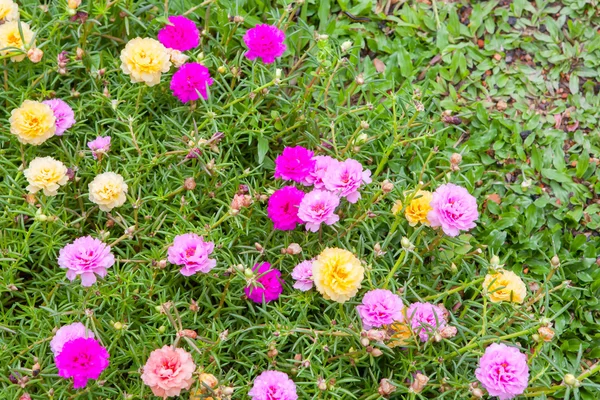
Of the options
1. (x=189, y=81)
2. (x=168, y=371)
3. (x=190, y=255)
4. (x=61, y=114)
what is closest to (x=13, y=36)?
(x=61, y=114)

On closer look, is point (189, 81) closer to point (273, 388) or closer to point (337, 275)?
point (337, 275)

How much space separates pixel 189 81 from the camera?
267 cm

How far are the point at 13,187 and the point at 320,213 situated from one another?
1.22 metres

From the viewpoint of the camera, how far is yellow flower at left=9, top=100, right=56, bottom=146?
8.25ft

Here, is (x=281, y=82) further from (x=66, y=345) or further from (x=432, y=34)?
(x=66, y=345)

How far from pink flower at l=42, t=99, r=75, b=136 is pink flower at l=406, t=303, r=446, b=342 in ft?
5.11

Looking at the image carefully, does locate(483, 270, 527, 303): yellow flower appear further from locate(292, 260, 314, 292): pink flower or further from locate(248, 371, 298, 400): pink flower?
locate(248, 371, 298, 400): pink flower

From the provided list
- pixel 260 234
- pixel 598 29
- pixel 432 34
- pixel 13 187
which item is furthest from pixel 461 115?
pixel 13 187

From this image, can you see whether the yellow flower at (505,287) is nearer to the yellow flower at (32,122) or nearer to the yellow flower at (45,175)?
the yellow flower at (45,175)

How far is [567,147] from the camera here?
10.9 feet

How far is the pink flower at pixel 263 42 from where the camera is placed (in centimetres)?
275

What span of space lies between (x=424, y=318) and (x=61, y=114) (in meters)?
1.66

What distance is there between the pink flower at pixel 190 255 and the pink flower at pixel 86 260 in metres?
0.23

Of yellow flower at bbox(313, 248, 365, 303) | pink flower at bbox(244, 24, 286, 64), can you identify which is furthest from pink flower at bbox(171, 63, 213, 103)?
yellow flower at bbox(313, 248, 365, 303)
